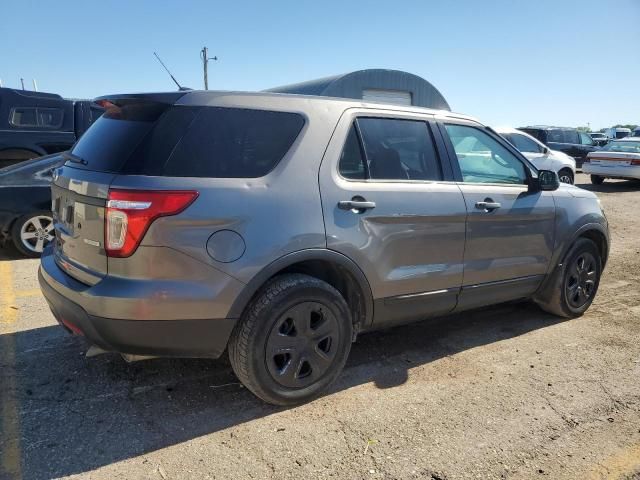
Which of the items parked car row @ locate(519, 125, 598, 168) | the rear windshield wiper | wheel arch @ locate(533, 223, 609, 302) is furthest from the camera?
parked car row @ locate(519, 125, 598, 168)

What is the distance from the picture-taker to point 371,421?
10.1 feet

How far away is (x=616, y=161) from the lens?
16.0 meters

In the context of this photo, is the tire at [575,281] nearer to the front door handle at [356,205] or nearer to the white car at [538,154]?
the front door handle at [356,205]

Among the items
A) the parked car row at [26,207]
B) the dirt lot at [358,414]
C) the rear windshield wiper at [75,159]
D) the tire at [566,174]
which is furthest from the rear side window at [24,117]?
the tire at [566,174]

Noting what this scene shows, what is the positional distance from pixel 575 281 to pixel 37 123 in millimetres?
8651

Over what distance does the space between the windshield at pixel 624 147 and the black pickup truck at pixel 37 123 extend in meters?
15.0

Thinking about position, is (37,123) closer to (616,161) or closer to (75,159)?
(75,159)

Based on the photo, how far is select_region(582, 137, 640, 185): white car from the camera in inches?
621

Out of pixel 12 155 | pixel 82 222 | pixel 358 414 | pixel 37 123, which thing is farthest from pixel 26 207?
pixel 358 414

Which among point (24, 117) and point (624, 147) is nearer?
point (24, 117)

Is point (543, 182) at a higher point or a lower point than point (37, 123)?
lower

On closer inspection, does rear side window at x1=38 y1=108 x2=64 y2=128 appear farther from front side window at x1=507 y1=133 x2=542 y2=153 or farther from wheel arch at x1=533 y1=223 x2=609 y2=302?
front side window at x1=507 y1=133 x2=542 y2=153

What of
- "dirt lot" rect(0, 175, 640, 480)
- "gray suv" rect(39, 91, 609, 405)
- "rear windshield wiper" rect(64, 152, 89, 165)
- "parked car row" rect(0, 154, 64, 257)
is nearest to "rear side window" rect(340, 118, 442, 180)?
"gray suv" rect(39, 91, 609, 405)

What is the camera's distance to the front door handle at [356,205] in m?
3.21
